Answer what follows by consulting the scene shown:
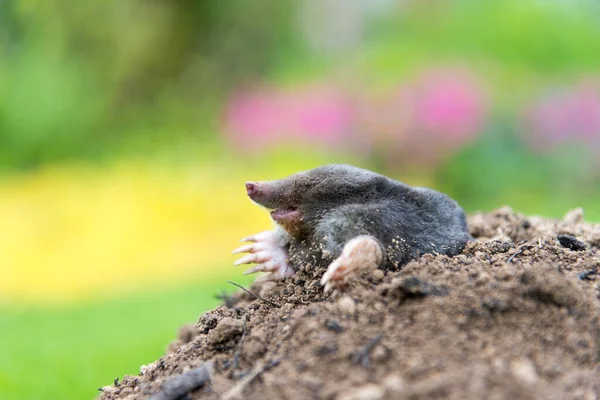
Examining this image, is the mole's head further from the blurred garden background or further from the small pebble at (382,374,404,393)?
the blurred garden background

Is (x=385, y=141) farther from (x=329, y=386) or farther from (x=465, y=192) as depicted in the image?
(x=329, y=386)

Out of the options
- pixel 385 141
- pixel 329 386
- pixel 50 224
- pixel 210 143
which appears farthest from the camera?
pixel 210 143

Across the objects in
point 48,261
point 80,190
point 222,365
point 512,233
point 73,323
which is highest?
point 80,190

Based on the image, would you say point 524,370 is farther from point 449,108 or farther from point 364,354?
point 449,108

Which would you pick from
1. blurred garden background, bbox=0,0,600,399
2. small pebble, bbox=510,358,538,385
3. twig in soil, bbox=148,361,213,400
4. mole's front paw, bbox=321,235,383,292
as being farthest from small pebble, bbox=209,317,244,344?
blurred garden background, bbox=0,0,600,399

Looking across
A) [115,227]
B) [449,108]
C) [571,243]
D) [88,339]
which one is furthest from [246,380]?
[449,108]

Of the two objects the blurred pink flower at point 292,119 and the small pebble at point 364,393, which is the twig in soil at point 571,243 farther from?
the blurred pink flower at point 292,119

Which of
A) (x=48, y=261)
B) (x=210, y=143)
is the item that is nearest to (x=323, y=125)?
(x=210, y=143)
